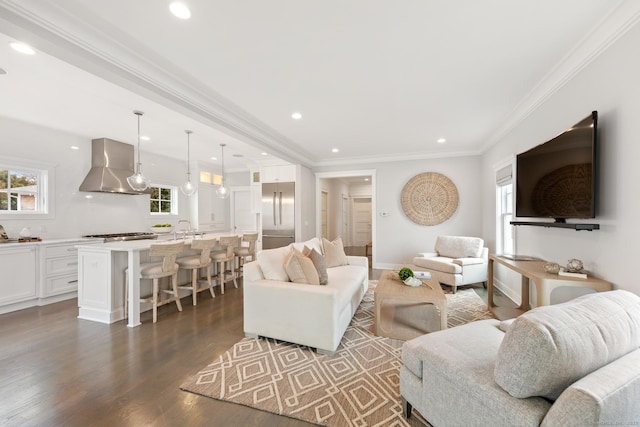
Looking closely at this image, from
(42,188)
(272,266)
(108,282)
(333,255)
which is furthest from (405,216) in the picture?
(42,188)

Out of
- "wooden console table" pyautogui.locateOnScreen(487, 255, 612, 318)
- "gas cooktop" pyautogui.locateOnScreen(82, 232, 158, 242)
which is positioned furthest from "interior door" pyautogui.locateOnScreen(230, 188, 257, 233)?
"wooden console table" pyautogui.locateOnScreen(487, 255, 612, 318)

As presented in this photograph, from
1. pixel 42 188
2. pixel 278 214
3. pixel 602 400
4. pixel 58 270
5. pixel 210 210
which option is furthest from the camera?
pixel 210 210

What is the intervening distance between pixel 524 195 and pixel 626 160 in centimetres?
135

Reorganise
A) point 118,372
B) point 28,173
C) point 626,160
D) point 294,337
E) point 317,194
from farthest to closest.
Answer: point 317,194 → point 28,173 → point 294,337 → point 118,372 → point 626,160

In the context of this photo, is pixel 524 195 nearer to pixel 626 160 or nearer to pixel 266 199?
pixel 626 160

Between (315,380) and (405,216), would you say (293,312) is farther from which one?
(405,216)

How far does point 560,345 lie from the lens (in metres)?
0.98

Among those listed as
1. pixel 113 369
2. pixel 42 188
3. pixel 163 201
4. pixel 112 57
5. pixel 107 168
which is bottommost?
pixel 113 369

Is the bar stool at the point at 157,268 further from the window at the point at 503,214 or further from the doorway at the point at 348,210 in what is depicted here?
the window at the point at 503,214

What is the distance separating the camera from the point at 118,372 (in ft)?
6.91

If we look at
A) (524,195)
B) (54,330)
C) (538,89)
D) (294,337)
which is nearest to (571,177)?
(524,195)

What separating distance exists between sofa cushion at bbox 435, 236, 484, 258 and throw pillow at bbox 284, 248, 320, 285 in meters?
3.23

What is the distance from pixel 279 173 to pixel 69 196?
149 inches

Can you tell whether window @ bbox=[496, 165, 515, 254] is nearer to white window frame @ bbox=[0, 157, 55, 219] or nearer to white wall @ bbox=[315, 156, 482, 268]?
white wall @ bbox=[315, 156, 482, 268]
